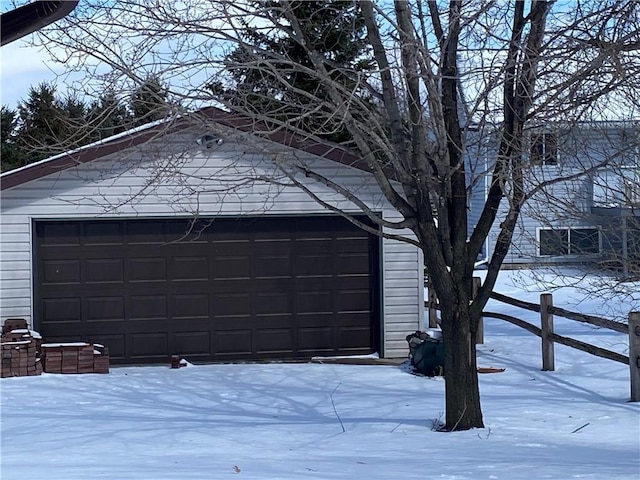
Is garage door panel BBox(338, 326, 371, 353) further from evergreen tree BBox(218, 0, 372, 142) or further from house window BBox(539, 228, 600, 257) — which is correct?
evergreen tree BBox(218, 0, 372, 142)

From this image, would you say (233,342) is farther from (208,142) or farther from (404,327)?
(208,142)

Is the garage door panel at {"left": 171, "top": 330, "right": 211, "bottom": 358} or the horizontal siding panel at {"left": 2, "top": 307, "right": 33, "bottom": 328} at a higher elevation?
the horizontal siding panel at {"left": 2, "top": 307, "right": 33, "bottom": 328}

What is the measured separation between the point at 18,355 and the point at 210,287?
327 cm

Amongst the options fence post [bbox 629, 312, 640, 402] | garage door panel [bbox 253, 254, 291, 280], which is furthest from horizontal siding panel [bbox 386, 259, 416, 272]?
fence post [bbox 629, 312, 640, 402]

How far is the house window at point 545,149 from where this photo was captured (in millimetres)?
8664

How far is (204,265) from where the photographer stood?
14570mm

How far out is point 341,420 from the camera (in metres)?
9.84

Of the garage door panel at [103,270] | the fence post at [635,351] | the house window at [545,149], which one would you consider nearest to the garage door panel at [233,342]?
the garage door panel at [103,270]

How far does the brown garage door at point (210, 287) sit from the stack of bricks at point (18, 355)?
1.10 m

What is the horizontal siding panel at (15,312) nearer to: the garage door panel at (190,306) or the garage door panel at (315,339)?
the garage door panel at (190,306)

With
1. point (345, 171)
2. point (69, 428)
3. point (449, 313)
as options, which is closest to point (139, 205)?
point (345, 171)

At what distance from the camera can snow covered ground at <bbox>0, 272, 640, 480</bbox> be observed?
281 inches

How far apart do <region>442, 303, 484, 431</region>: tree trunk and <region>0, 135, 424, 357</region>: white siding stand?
552 cm

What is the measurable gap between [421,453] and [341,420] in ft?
6.88
